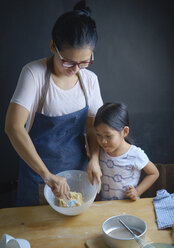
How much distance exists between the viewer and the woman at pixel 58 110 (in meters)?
1.34

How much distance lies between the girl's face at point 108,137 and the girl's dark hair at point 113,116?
0.07ft

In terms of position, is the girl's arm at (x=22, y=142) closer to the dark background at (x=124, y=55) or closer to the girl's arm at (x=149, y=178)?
the girl's arm at (x=149, y=178)

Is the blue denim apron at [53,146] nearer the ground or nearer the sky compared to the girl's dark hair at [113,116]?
nearer the ground

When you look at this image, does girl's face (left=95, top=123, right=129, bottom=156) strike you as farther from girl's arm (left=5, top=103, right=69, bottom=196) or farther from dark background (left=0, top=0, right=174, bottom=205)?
dark background (left=0, top=0, right=174, bottom=205)

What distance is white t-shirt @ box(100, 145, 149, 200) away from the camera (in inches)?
67.7

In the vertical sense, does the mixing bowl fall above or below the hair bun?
below

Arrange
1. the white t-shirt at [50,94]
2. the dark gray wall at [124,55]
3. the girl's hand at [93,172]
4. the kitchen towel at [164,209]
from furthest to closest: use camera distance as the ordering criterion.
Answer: the dark gray wall at [124,55], the girl's hand at [93,172], the white t-shirt at [50,94], the kitchen towel at [164,209]

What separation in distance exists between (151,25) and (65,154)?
1.24m

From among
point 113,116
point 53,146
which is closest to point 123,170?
point 113,116

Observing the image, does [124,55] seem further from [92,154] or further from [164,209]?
[164,209]

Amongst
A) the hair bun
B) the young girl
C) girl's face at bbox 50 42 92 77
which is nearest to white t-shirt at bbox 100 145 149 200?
the young girl

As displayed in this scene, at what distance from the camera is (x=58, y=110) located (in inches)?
60.9

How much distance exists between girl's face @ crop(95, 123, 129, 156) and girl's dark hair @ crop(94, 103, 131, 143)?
0.02m

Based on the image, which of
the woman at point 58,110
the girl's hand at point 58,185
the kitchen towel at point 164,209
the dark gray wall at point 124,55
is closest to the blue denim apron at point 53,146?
the woman at point 58,110
